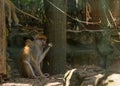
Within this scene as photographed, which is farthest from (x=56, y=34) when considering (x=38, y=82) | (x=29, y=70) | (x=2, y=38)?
(x=2, y=38)

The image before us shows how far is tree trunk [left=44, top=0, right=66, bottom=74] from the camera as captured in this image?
9375mm

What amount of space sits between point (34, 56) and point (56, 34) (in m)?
1.39

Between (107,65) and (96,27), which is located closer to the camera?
(107,65)

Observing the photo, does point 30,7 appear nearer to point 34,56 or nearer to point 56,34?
point 34,56

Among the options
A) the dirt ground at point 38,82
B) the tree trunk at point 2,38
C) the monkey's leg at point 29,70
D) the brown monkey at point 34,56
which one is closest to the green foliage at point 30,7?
the brown monkey at point 34,56

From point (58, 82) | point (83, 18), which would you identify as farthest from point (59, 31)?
point (83, 18)

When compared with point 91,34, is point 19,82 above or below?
below

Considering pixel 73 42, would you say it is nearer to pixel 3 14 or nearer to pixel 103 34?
pixel 103 34

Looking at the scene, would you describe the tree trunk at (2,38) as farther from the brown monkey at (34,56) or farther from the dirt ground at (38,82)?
the brown monkey at (34,56)

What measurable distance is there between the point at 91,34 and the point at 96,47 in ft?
1.87

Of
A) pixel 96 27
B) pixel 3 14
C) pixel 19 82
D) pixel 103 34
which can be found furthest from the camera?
pixel 96 27

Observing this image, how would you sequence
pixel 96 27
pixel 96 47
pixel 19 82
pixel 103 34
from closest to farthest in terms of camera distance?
1. pixel 19 82
2. pixel 103 34
3. pixel 96 47
4. pixel 96 27

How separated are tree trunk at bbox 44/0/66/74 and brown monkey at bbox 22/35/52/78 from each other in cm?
25

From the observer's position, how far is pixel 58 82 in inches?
345
